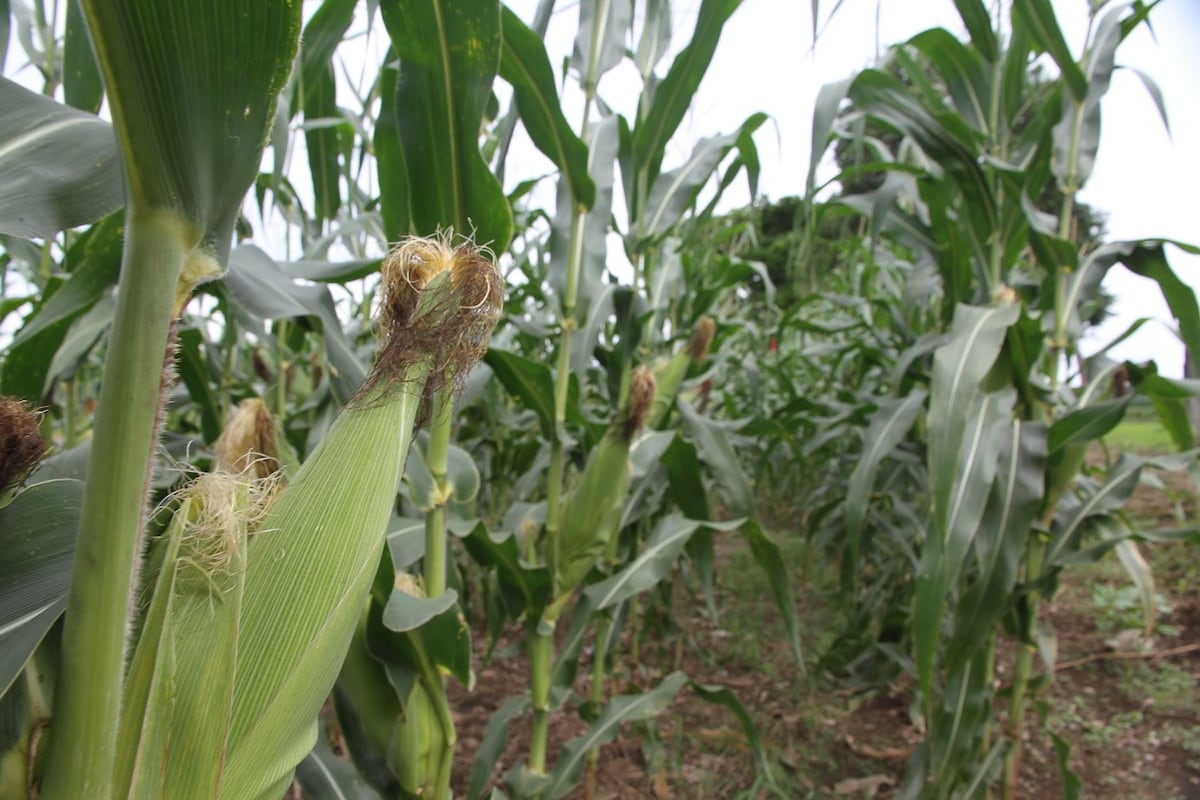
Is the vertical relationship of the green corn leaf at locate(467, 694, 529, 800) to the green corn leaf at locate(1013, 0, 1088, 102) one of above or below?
below

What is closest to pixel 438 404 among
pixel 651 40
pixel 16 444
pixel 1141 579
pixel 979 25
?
pixel 16 444

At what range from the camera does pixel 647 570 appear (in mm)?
1488

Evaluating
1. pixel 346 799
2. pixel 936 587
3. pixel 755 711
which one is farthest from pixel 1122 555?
pixel 346 799

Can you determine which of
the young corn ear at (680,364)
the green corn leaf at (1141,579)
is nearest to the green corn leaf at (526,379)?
the young corn ear at (680,364)

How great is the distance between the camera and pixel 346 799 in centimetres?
100

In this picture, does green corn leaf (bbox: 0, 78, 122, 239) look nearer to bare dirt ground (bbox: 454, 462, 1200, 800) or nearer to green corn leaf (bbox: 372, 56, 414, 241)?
green corn leaf (bbox: 372, 56, 414, 241)

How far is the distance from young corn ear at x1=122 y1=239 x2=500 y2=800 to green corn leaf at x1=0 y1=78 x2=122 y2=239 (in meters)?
0.27

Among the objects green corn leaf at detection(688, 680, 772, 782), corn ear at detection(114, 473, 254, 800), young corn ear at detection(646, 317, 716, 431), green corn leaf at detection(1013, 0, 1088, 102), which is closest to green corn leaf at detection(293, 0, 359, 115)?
corn ear at detection(114, 473, 254, 800)

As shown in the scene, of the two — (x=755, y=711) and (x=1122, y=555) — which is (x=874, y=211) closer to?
(x=1122, y=555)

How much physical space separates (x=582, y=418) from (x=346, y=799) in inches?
34.8

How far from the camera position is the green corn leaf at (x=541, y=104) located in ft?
3.51

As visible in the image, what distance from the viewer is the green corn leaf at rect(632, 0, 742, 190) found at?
51.9 inches

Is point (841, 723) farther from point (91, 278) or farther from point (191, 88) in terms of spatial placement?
point (191, 88)

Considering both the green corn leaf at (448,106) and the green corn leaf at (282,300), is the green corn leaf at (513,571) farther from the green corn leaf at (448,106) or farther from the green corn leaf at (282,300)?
the green corn leaf at (448,106)
